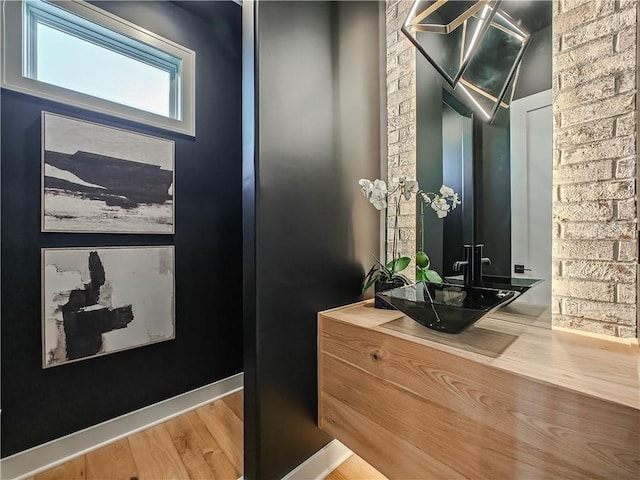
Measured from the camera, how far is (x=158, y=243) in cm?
182

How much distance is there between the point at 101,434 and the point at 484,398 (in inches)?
81.2

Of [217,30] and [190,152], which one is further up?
[217,30]

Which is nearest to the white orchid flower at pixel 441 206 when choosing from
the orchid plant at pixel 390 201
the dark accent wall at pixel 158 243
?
the orchid plant at pixel 390 201

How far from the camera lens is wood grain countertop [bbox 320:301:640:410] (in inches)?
25.9

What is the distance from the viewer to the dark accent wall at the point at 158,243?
53.7 inches

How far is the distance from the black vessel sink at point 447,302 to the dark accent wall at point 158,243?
1470 millimetres

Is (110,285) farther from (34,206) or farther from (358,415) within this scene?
(358,415)

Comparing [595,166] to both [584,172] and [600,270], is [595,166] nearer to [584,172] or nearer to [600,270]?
[584,172]

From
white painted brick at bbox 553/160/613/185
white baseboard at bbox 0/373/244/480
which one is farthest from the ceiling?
white baseboard at bbox 0/373/244/480

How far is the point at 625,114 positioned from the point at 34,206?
2.64 m

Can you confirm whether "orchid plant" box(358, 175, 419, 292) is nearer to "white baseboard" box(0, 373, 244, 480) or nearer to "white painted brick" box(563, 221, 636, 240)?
"white painted brick" box(563, 221, 636, 240)

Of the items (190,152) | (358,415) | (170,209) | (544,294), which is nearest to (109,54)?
(190,152)

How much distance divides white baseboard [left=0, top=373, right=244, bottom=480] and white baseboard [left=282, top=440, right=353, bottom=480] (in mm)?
1063

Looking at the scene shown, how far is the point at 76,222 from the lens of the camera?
59.6 inches
